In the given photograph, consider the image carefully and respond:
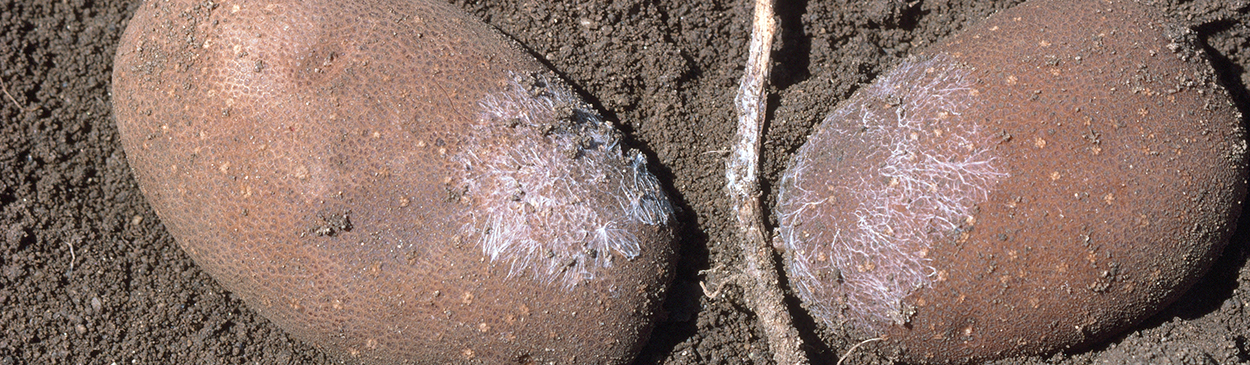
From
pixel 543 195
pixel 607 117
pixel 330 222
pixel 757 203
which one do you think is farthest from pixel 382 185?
pixel 757 203

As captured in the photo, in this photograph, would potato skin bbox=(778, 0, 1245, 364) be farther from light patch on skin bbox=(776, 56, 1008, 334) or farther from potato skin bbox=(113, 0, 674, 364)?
potato skin bbox=(113, 0, 674, 364)

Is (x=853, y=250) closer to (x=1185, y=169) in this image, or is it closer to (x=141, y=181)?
(x=1185, y=169)

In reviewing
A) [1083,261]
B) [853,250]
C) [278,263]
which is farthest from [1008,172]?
[278,263]

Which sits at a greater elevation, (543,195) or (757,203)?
(543,195)

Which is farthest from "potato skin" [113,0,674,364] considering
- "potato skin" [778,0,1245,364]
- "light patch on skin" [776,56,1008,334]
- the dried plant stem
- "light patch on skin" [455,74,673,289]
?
"potato skin" [778,0,1245,364]

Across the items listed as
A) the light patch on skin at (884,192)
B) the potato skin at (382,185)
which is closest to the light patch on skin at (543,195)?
the potato skin at (382,185)

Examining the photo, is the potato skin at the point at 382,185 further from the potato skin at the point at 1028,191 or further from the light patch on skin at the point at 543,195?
the potato skin at the point at 1028,191

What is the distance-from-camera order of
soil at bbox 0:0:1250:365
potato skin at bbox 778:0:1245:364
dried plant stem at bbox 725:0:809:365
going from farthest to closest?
soil at bbox 0:0:1250:365
dried plant stem at bbox 725:0:809:365
potato skin at bbox 778:0:1245:364

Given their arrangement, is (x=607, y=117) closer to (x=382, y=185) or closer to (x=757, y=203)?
(x=757, y=203)
